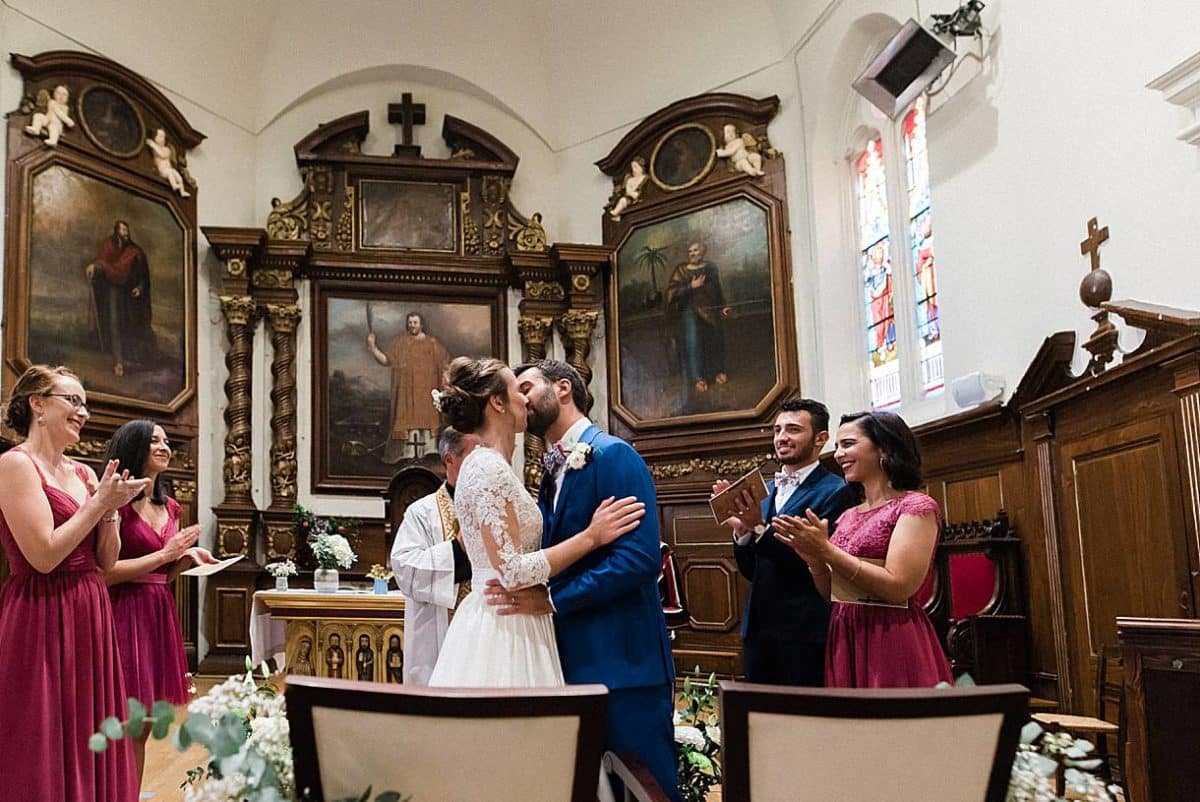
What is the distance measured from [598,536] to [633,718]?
1.46 ft

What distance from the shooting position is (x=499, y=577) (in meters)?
2.80

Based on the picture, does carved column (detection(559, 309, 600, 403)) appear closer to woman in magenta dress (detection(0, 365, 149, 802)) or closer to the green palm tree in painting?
the green palm tree in painting

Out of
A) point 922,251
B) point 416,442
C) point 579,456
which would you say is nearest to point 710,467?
point 922,251

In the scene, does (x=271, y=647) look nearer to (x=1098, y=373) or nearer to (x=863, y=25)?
(x=1098, y=373)

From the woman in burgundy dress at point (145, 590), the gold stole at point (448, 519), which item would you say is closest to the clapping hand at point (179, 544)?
the woman in burgundy dress at point (145, 590)

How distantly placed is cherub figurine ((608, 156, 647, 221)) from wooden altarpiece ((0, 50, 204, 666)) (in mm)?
4096

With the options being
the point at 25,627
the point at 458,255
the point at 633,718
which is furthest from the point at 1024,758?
the point at 458,255

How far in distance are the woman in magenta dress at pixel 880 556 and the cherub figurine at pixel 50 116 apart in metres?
8.17

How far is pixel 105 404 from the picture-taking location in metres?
9.52

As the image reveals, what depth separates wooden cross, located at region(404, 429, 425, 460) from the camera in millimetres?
11086

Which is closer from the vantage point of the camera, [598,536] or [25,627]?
[598,536]

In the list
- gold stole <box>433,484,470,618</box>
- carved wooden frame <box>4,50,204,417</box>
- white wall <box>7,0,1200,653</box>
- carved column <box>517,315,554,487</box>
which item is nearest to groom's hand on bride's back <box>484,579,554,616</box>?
gold stole <box>433,484,470,618</box>

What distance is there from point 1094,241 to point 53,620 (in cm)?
501

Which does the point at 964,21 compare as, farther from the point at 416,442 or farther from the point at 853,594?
the point at 416,442
